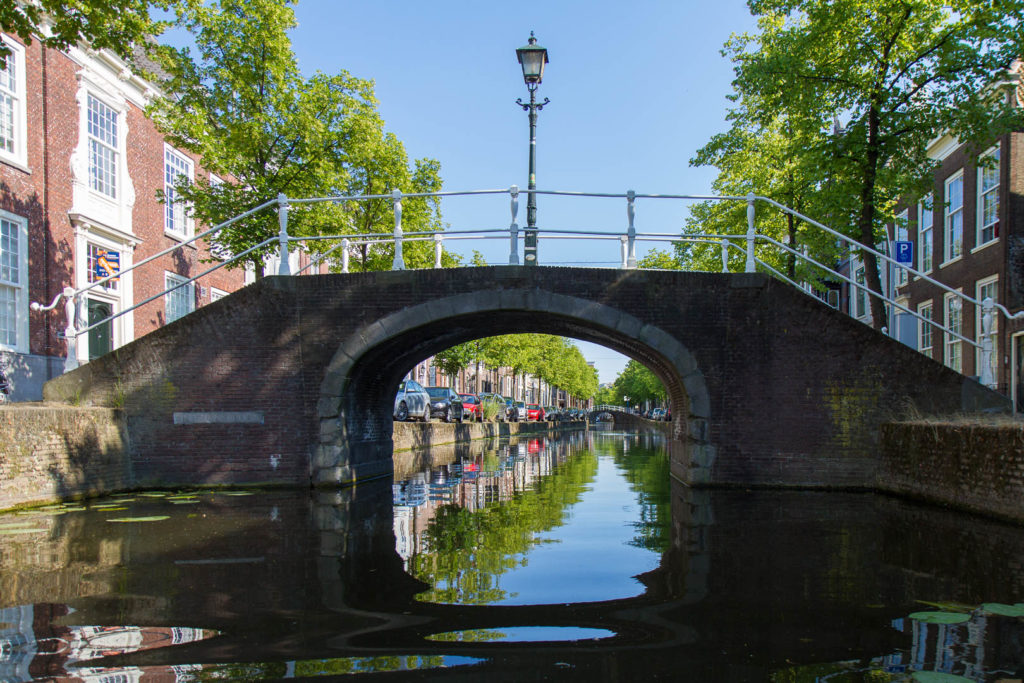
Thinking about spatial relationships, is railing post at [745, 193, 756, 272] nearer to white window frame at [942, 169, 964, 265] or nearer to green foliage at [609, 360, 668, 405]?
white window frame at [942, 169, 964, 265]

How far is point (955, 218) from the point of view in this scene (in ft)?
78.5

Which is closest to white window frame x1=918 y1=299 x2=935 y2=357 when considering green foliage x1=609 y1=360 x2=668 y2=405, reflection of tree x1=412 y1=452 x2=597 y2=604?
reflection of tree x1=412 y1=452 x2=597 y2=604

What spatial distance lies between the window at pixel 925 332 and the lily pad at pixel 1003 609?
76.2ft

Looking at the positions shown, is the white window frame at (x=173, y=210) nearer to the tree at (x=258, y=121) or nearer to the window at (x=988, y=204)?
the tree at (x=258, y=121)

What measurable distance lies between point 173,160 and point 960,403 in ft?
73.8

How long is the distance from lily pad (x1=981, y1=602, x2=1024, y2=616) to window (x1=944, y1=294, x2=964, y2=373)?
20.4m

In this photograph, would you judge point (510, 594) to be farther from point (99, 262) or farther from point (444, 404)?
point (444, 404)

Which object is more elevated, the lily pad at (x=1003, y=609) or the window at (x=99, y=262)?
the window at (x=99, y=262)

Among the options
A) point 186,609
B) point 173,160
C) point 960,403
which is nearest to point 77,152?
point 173,160

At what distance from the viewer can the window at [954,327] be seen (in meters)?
23.6

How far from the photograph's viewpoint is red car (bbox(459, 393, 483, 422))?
117 ft

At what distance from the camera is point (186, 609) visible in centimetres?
514

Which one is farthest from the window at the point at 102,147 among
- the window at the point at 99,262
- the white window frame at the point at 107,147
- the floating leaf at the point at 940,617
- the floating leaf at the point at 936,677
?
the floating leaf at the point at 936,677

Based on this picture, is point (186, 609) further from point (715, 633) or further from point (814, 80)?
point (814, 80)
